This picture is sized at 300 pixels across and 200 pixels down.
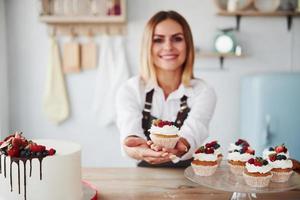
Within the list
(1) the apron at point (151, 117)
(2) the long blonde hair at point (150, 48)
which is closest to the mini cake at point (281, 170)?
(1) the apron at point (151, 117)

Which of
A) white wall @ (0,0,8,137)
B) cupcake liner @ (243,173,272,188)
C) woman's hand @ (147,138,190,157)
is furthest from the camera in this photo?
white wall @ (0,0,8,137)

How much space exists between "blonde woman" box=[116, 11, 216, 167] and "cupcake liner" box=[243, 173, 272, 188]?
519 mm

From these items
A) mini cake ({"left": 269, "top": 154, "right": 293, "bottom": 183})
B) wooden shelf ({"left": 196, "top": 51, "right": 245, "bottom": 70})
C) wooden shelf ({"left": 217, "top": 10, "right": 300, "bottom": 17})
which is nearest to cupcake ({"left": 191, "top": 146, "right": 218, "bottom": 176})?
mini cake ({"left": 269, "top": 154, "right": 293, "bottom": 183})

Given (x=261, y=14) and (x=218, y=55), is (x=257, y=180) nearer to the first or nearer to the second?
(x=218, y=55)

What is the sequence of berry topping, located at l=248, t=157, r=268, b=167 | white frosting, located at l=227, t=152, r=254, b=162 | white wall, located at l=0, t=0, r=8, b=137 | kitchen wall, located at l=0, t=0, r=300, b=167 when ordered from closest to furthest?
berry topping, located at l=248, t=157, r=268, b=167 < white frosting, located at l=227, t=152, r=254, b=162 < white wall, located at l=0, t=0, r=8, b=137 < kitchen wall, located at l=0, t=0, r=300, b=167

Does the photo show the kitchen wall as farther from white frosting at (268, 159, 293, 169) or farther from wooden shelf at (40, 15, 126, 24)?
white frosting at (268, 159, 293, 169)

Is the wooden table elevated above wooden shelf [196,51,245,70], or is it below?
below

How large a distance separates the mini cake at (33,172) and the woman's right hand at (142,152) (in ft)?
1.27

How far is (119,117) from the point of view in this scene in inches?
79.8

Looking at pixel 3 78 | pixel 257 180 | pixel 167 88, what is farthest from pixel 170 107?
pixel 3 78

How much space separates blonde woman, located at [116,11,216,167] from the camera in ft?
6.61

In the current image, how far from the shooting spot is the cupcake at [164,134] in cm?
167

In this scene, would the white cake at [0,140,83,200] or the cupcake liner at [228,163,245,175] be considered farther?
the cupcake liner at [228,163,245,175]

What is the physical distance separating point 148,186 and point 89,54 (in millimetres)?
2108
